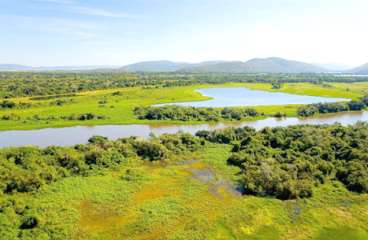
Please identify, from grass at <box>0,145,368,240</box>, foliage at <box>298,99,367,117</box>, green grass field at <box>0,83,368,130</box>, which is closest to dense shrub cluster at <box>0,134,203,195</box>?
grass at <box>0,145,368,240</box>

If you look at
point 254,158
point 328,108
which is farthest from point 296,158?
point 328,108

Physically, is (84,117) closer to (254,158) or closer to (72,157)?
(72,157)

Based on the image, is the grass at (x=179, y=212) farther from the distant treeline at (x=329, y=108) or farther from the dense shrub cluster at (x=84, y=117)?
the distant treeline at (x=329, y=108)

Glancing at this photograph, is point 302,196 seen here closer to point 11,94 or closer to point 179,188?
point 179,188

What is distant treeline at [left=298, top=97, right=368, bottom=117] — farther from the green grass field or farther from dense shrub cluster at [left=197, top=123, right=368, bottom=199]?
dense shrub cluster at [left=197, top=123, right=368, bottom=199]

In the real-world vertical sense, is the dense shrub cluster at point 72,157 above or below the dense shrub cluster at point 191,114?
below

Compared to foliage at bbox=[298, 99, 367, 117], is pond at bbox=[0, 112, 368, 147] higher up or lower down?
lower down

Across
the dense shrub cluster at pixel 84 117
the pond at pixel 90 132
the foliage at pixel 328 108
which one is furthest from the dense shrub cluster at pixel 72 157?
the foliage at pixel 328 108
